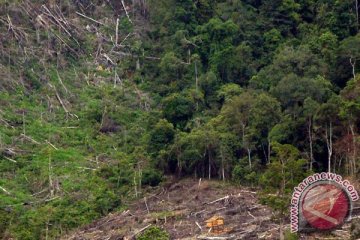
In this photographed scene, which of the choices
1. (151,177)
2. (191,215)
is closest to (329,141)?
(191,215)

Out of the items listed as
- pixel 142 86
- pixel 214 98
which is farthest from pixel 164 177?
pixel 142 86

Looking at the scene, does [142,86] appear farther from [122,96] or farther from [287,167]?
[287,167]

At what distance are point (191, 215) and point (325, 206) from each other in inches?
236

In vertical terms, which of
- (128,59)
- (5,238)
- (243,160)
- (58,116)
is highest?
(128,59)

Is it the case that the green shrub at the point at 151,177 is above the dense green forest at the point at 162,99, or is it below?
below

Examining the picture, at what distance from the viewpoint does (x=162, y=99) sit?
39156mm

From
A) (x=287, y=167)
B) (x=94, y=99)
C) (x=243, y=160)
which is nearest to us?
(x=287, y=167)

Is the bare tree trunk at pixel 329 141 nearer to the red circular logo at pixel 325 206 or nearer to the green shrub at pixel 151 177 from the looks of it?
the red circular logo at pixel 325 206

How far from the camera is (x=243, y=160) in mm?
32344

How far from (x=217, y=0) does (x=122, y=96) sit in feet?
25.9
